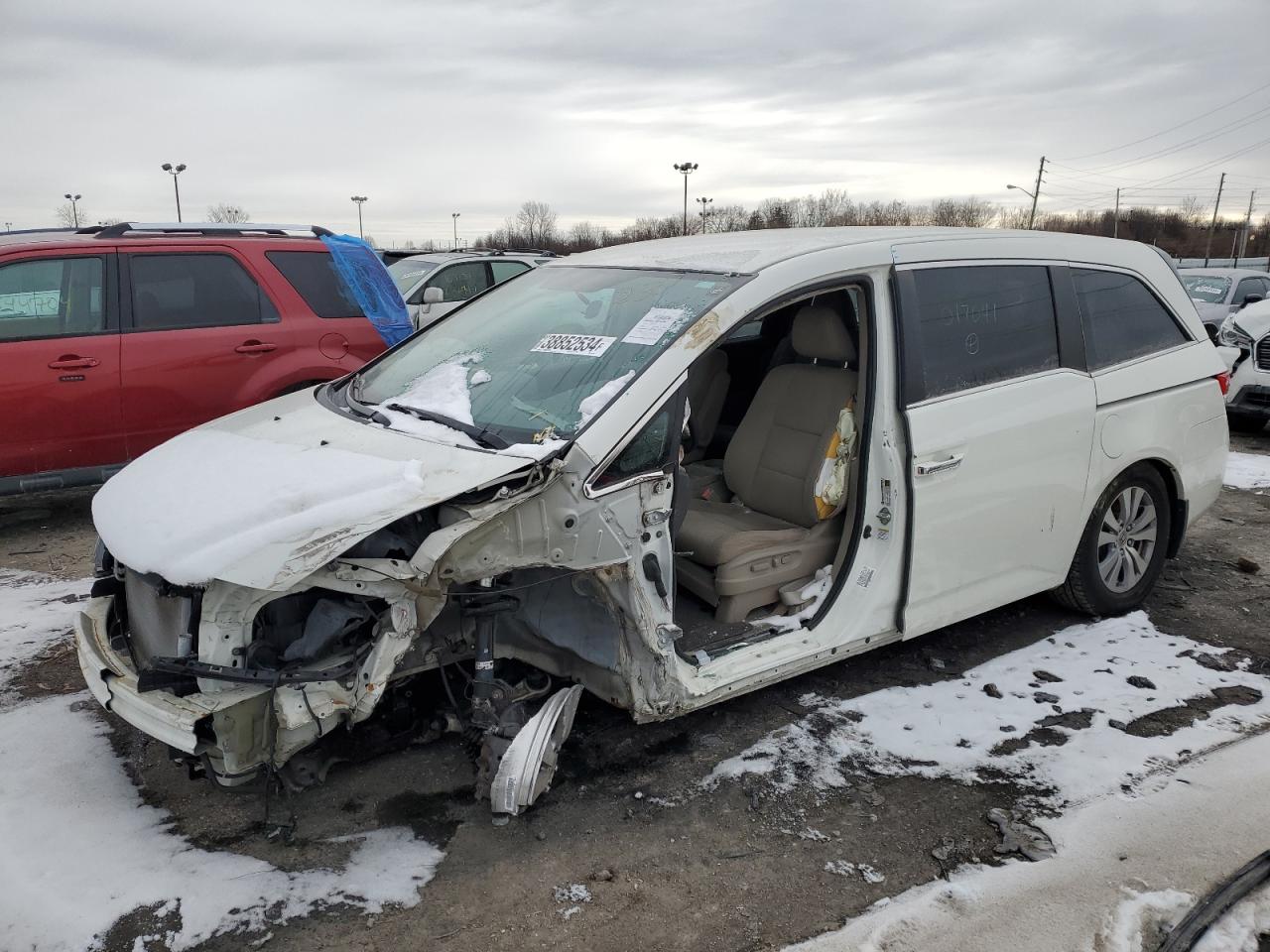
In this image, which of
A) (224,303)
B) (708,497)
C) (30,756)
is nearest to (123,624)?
(30,756)

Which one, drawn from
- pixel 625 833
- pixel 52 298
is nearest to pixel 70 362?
pixel 52 298

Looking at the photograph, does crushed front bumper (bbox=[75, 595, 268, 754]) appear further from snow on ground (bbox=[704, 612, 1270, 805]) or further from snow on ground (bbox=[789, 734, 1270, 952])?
snow on ground (bbox=[789, 734, 1270, 952])

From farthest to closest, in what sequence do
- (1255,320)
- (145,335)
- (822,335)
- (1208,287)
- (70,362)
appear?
(1208,287), (1255,320), (145,335), (70,362), (822,335)

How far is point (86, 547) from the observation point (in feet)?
18.6

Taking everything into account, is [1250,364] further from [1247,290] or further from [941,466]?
[941,466]

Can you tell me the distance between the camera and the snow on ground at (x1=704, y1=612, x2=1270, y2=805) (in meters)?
3.23

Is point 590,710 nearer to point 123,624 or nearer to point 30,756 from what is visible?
point 123,624

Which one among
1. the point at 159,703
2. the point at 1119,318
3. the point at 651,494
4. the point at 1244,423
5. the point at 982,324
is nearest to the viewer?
the point at 159,703

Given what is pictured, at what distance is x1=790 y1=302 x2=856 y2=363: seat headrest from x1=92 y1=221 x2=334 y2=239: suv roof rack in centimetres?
441

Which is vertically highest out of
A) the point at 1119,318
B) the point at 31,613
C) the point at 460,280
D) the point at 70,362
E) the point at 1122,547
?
the point at 1119,318

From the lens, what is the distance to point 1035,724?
354cm

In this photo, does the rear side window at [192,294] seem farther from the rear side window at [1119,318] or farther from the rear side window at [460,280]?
the rear side window at [1119,318]

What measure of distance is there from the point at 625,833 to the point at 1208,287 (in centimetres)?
1248

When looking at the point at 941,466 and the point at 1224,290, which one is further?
the point at 1224,290
